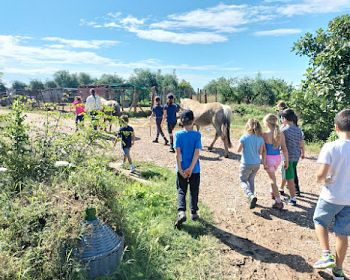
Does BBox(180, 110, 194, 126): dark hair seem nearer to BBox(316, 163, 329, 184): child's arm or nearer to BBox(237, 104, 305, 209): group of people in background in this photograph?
BBox(237, 104, 305, 209): group of people in background

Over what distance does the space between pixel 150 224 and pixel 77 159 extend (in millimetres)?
1341

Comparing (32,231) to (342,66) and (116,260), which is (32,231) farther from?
(342,66)

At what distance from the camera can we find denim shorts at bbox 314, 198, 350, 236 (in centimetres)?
316

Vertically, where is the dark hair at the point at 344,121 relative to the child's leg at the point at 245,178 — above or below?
above

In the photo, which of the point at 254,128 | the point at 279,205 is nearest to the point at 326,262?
the point at 279,205

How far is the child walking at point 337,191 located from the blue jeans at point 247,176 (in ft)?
5.44

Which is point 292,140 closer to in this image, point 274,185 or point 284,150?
point 284,150

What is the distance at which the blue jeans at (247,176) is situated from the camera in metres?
4.93

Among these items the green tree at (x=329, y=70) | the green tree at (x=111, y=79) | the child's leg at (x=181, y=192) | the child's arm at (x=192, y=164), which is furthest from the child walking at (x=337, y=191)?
the green tree at (x=111, y=79)

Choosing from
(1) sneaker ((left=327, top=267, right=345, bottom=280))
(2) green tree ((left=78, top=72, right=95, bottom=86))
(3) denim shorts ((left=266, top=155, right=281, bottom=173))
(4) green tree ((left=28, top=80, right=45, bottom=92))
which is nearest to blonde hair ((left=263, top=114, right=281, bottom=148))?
(3) denim shorts ((left=266, top=155, right=281, bottom=173))

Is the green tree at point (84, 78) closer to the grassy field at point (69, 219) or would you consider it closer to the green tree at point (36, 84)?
the green tree at point (36, 84)

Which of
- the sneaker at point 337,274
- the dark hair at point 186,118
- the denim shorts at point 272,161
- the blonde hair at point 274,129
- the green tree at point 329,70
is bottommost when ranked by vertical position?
the sneaker at point 337,274

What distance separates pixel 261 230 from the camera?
14.7 feet

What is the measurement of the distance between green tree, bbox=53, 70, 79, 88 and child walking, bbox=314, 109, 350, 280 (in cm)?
5652
